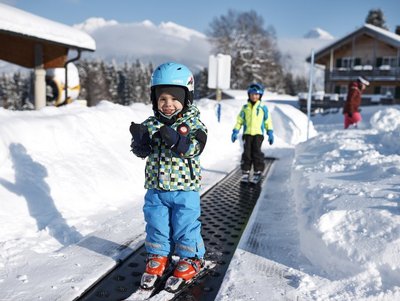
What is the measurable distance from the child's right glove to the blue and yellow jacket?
3.68m

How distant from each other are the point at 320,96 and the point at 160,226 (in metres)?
24.1

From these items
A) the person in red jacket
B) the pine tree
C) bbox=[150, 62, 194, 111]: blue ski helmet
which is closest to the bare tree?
the pine tree

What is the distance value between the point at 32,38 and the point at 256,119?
569 centimetres

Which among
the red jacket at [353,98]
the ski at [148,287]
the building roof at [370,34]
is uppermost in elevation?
the building roof at [370,34]

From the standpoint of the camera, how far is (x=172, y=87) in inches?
102

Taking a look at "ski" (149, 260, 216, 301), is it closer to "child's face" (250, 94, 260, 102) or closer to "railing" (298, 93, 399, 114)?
"child's face" (250, 94, 260, 102)

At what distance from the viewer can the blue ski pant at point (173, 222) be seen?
2623mm

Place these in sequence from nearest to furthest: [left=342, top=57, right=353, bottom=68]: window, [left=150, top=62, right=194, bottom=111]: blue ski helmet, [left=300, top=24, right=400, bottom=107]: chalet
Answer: [left=150, top=62, right=194, bottom=111]: blue ski helmet < [left=300, top=24, right=400, bottom=107]: chalet < [left=342, top=57, right=353, bottom=68]: window

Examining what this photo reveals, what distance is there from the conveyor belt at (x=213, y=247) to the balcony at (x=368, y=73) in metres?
26.5

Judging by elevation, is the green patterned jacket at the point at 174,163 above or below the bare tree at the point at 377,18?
below

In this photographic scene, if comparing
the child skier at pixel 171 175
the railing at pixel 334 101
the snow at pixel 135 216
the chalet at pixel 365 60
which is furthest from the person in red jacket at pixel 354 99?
the chalet at pixel 365 60

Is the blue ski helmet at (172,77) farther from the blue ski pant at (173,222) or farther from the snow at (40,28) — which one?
the snow at (40,28)

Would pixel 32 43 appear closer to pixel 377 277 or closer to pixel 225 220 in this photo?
pixel 225 220

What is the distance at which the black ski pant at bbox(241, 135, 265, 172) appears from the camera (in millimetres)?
6219
